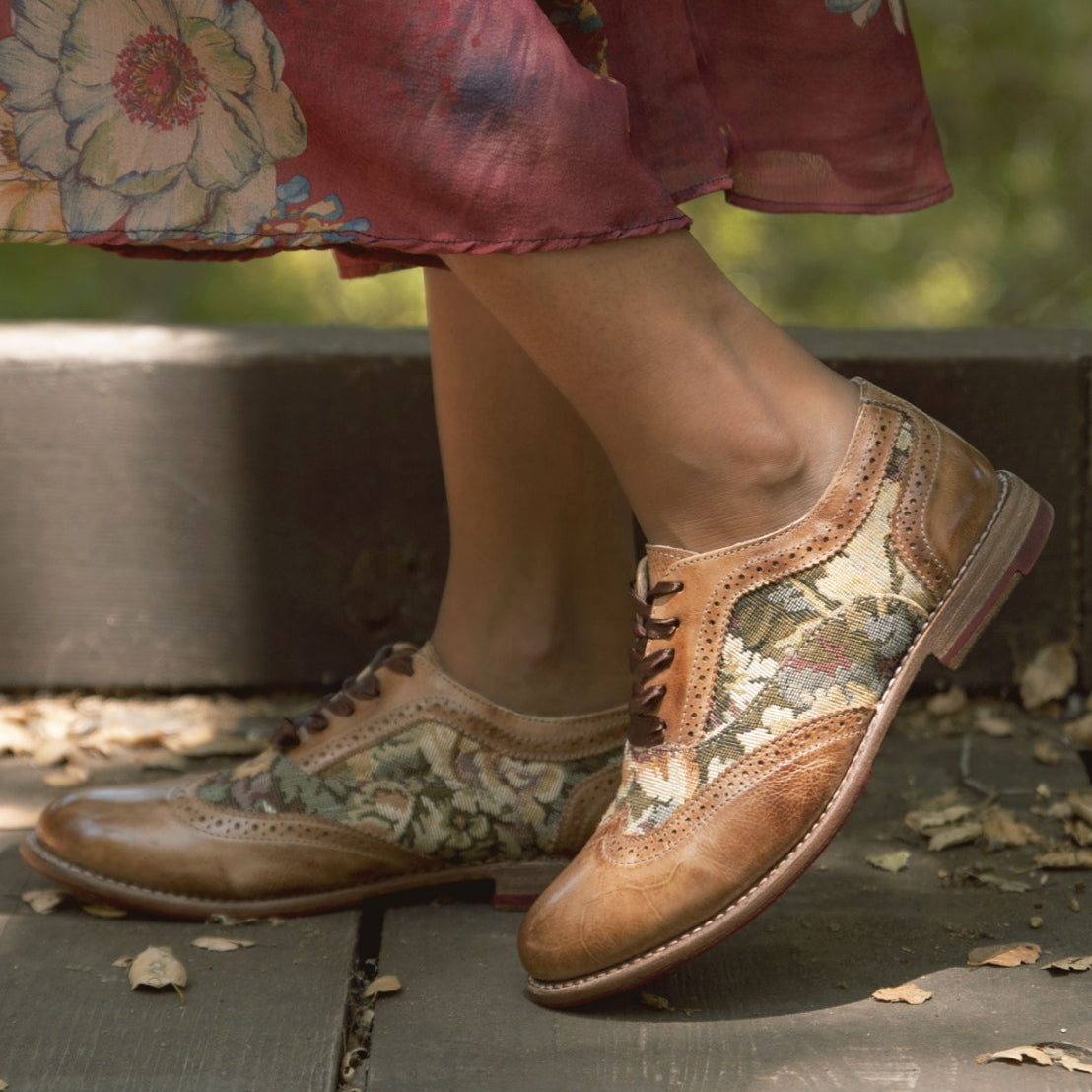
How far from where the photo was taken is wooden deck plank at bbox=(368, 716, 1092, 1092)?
109 centimetres

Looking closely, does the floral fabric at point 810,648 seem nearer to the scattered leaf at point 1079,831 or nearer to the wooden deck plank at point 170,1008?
the wooden deck plank at point 170,1008

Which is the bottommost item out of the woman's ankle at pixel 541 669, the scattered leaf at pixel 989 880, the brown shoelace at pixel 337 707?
the scattered leaf at pixel 989 880

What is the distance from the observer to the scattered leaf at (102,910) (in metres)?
1.41

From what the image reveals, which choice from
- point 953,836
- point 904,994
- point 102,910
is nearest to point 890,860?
point 953,836

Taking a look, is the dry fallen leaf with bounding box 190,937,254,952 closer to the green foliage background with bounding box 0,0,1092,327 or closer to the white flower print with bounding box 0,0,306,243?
the white flower print with bounding box 0,0,306,243

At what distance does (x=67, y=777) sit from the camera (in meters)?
1.76

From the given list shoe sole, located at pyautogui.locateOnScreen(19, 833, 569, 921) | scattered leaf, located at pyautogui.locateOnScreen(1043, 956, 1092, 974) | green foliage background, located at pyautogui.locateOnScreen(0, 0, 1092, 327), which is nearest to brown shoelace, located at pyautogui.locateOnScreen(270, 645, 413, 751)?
shoe sole, located at pyautogui.locateOnScreen(19, 833, 569, 921)

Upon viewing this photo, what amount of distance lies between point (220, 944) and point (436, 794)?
23cm

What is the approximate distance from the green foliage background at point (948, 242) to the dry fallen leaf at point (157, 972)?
170 inches

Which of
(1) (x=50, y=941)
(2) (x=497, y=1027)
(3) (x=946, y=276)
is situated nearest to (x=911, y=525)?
(2) (x=497, y=1027)

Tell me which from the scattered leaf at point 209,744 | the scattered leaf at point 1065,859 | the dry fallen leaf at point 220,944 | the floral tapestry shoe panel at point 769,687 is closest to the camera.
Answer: the floral tapestry shoe panel at point 769,687

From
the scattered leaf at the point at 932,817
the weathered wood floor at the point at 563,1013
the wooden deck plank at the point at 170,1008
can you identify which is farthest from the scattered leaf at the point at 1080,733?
the wooden deck plank at the point at 170,1008

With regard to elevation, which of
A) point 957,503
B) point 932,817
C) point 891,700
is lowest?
point 932,817

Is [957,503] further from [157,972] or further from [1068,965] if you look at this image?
[157,972]
